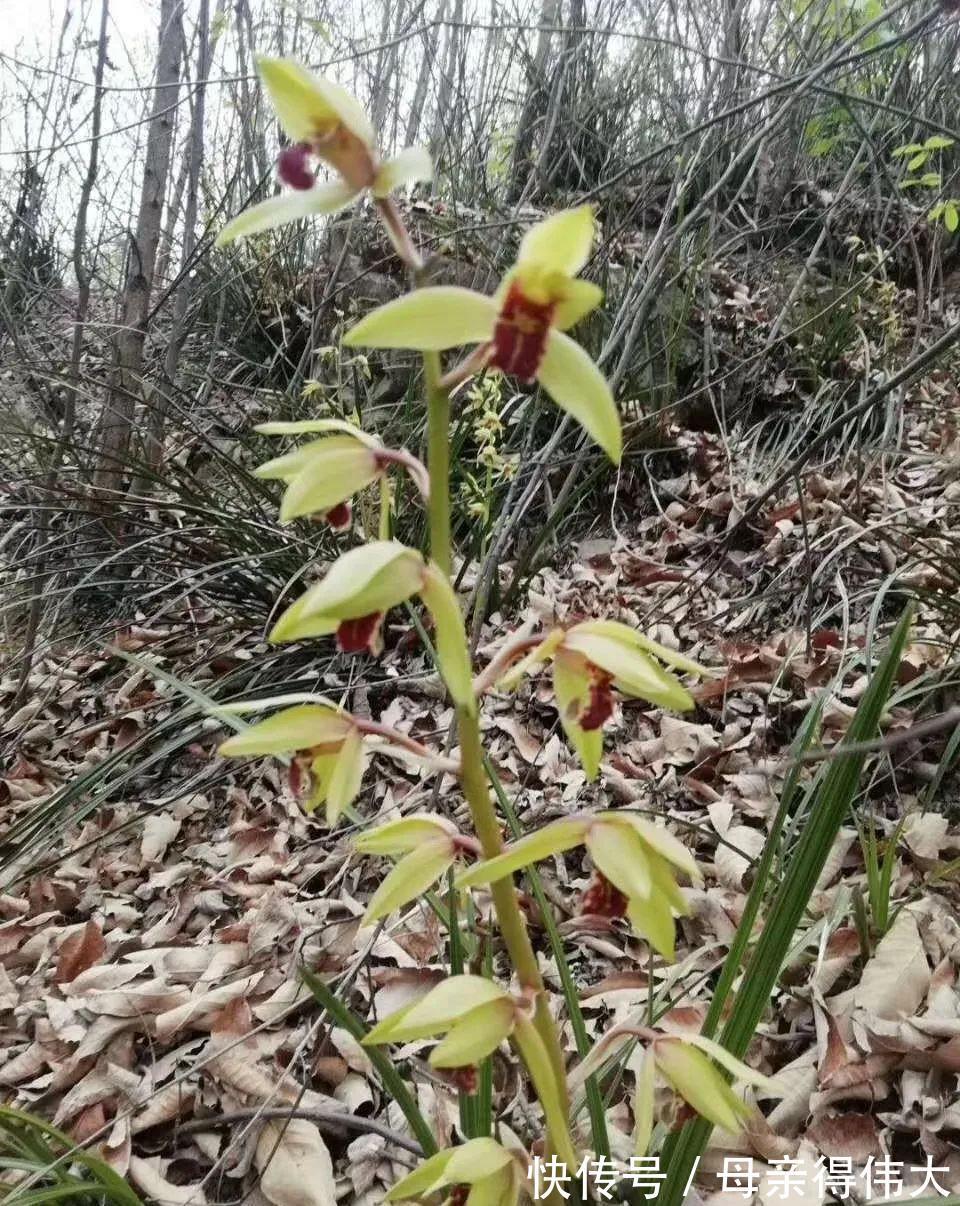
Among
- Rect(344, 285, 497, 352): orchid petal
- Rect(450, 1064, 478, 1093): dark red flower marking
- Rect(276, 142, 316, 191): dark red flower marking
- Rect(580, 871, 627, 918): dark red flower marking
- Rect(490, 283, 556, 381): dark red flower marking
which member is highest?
Rect(276, 142, 316, 191): dark red flower marking

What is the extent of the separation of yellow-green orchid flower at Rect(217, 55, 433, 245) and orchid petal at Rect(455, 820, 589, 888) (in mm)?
763

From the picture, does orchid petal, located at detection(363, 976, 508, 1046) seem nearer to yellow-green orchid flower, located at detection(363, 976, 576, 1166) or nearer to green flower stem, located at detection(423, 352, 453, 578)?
yellow-green orchid flower, located at detection(363, 976, 576, 1166)

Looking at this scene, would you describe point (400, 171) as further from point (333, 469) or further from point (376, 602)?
point (376, 602)

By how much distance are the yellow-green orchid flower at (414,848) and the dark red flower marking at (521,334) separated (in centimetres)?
57

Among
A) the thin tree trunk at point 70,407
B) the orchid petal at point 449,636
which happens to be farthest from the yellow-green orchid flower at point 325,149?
the thin tree trunk at point 70,407

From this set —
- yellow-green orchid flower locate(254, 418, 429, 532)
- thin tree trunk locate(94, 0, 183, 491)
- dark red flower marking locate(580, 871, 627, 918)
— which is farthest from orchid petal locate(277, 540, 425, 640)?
thin tree trunk locate(94, 0, 183, 491)

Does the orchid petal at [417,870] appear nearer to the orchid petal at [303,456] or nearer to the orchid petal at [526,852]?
the orchid petal at [526,852]

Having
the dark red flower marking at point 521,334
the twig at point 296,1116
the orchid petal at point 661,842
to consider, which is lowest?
the twig at point 296,1116

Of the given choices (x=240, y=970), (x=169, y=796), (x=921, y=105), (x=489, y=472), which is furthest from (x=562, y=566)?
(x=921, y=105)

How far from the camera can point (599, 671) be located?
1.06m

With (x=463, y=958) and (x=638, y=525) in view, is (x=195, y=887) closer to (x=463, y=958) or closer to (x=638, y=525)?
(x=463, y=958)

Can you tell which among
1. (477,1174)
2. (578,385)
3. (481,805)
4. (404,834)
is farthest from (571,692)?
(477,1174)

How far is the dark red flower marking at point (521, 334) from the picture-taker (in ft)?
2.99

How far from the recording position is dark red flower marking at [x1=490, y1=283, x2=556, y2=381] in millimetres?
913
